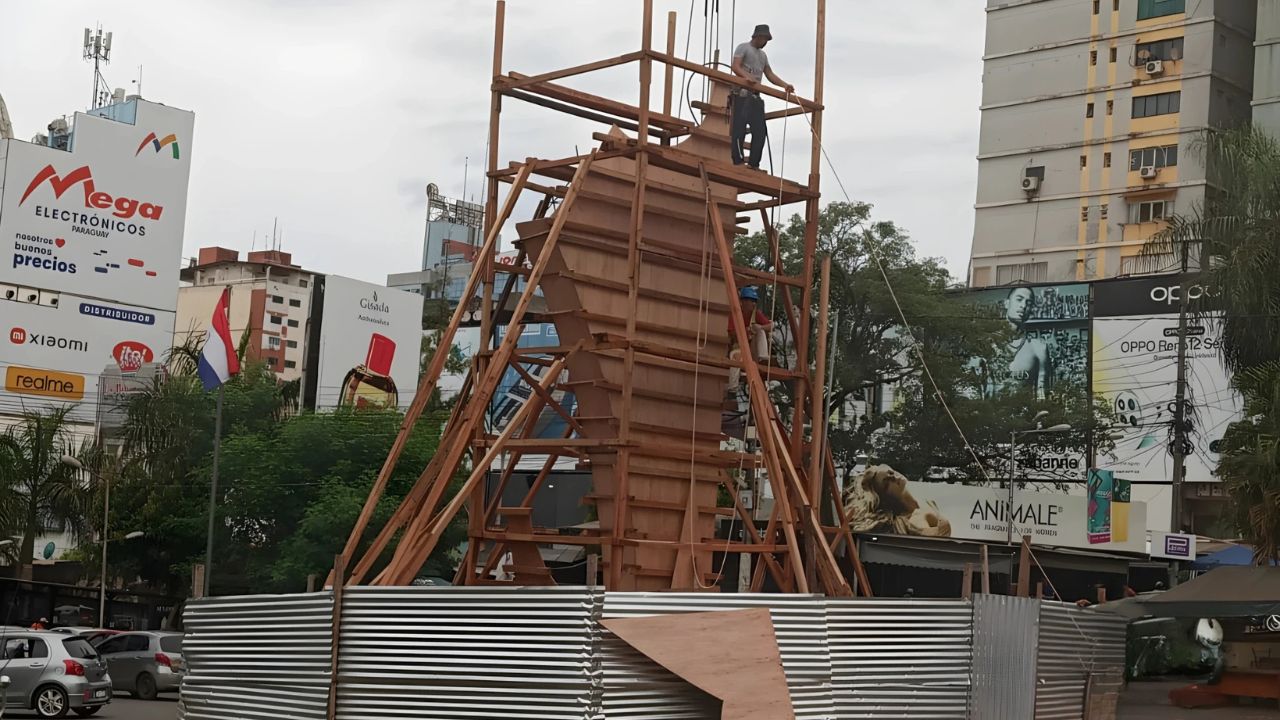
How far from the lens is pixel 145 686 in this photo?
103 ft

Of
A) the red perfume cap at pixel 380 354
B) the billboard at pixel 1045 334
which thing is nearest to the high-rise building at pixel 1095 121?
the billboard at pixel 1045 334

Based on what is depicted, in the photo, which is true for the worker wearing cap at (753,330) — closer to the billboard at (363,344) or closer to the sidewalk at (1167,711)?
the sidewalk at (1167,711)

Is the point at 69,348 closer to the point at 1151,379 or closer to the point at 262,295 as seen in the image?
the point at 262,295

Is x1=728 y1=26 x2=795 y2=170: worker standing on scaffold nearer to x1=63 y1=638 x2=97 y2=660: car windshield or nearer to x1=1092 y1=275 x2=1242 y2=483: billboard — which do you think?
x1=63 y1=638 x2=97 y2=660: car windshield

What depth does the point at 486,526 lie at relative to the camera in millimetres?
18516

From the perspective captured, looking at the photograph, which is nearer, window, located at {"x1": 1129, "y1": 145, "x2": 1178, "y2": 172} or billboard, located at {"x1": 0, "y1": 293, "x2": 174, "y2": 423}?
window, located at {"x1": 1129, "y1": 145, "x2": 1178, "y2": 172}

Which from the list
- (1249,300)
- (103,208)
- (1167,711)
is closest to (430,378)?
(1167,711)

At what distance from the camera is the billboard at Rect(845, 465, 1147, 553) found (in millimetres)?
43500

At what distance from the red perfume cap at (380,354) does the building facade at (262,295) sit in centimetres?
3668

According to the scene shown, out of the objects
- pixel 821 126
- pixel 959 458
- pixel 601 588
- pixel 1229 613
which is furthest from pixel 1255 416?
pixel 959 458

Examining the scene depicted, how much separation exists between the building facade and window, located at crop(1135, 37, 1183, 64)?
215 feet

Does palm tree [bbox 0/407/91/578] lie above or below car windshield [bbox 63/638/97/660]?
above

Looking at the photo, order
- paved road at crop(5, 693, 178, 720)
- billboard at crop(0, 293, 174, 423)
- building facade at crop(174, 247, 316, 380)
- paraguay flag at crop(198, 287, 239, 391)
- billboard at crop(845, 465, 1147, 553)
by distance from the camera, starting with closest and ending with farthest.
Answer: paved road at crop(5, 693, 178, 720), paraguay flag at crop(198, 287, 239, 391), billboard at crop(845, 465, 1147, 553), billboard at crop(0, 293, 174, 423), building facade at crop(174, 247, 316, 380)

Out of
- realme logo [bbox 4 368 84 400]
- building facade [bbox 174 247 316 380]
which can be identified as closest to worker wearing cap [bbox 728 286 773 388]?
realme logo [bbox 4 368 84 400]
